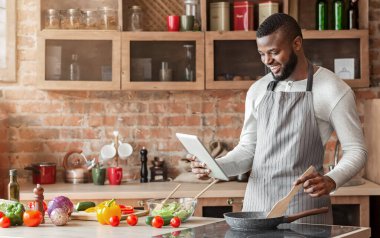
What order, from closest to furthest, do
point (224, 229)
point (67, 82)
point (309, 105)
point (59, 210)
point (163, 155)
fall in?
point (224, 229)
point (59, 210)
point (309, 105)
point (67, 82)
point (163, 155)

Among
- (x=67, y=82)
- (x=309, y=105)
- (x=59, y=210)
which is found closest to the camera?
(x=59, y=210)

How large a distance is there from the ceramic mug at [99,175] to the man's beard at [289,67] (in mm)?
2013

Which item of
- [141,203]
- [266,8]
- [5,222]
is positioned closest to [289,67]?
[5,222]

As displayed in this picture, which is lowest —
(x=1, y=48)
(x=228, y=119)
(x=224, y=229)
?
(x=224, y=229)

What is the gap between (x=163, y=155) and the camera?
5762 mm

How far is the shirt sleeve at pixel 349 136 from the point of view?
3.46 m

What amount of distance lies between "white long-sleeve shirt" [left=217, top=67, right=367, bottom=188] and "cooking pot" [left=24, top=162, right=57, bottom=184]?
1990 mm

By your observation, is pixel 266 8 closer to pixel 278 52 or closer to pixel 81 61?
pixel 81 61

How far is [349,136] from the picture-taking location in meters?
3.53

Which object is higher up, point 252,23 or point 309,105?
point 252,23

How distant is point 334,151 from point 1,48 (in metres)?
2.56

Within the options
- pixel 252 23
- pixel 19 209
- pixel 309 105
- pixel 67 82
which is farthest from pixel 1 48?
pixel 309 105

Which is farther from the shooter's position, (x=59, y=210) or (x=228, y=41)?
(x=228, y=41)

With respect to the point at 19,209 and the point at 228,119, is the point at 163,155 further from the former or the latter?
the point at 19,209
